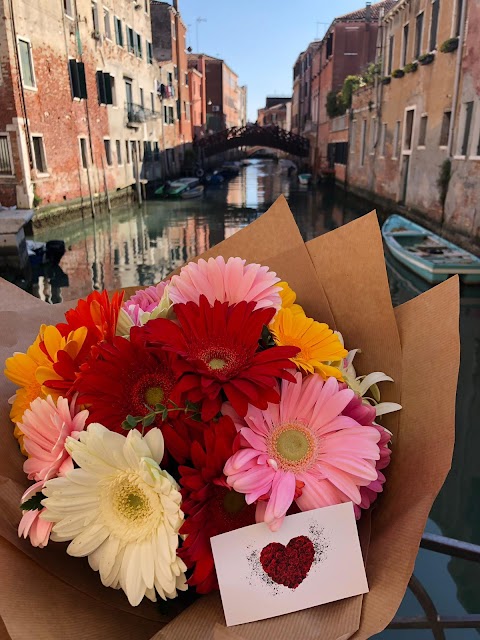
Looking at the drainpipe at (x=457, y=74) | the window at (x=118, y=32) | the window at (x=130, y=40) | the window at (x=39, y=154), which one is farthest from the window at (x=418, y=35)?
the window at (x=130, y=40)

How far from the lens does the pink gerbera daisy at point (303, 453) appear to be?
0.46 meters

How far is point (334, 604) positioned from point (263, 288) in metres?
0.31

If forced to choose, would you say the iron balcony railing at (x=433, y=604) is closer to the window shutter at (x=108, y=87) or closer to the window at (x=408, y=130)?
the window at (x=408, y=130)

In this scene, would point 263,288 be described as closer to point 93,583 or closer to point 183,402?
point 183,402

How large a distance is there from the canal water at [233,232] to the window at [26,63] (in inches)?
125

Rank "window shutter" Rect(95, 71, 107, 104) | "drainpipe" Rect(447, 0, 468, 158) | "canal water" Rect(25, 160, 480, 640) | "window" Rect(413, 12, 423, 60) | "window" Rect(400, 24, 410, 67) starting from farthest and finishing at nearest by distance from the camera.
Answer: "window shutter" Rect(95, 71, 107, 104) → "window" Rect(400, 24, 410, 67) → "window" Rect(413, 12, 423, 60) → "drainpipe" Rect(447, 0, 468, 158) → "canal water" Rect(25, 160, 480, 640)

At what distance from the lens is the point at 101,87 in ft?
51.6

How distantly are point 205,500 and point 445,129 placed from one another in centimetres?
1109

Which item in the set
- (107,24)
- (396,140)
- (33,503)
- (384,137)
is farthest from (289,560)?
(107,24)

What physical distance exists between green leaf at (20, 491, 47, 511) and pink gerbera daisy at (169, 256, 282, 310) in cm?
24

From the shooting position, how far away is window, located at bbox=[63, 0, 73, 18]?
1326 cm

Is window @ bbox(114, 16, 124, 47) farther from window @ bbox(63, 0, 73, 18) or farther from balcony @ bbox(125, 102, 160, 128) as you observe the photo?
window @ bbox(63, 0, 73, 18)

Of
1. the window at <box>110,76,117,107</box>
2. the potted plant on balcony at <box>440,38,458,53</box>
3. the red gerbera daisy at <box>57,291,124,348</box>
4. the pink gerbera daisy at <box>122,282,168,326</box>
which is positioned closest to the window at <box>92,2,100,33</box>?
the window at <box>110,76,117,107</box>

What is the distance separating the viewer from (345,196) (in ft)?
64.5
